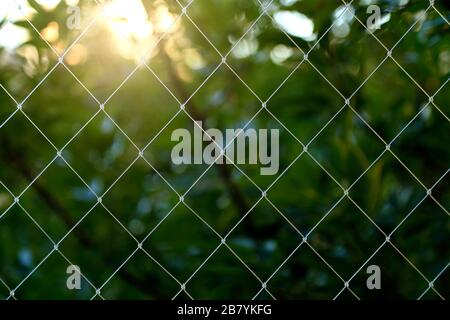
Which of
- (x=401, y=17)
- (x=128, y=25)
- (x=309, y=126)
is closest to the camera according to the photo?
(x=401, y=17)

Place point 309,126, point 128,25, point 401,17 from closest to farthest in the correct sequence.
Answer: point 401,17 → point 128,25 → point 309,126

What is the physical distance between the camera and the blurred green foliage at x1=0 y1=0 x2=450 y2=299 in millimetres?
1372

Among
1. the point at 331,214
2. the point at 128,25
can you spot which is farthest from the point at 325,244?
the point at 128,25

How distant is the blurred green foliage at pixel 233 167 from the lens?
4.50ft

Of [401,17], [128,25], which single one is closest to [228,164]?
[128,25]

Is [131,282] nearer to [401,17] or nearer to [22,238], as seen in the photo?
[22,238]

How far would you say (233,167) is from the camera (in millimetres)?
1479

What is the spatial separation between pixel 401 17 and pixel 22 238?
2.75ft

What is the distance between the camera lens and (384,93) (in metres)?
1.58

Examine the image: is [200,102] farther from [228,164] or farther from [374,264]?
[374,264]

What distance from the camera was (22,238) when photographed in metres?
1.61

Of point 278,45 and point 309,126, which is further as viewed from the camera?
point 309,126

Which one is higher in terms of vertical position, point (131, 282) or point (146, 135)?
point (146, 135)

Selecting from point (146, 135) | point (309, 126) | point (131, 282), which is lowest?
point (131, 282)
